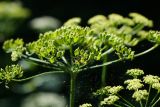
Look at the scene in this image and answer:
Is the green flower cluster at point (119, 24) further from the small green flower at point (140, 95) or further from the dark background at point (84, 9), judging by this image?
the dark background at point (84, 9)

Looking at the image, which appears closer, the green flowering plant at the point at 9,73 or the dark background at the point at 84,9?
the green flowering plant at the point at 9,73

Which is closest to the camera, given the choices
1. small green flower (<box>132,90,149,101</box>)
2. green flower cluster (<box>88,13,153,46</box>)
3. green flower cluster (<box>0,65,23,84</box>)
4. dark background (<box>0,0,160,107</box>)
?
small green flower (<box>132,90,149,101</box>)

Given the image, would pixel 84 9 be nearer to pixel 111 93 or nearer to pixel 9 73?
pixel 9 73

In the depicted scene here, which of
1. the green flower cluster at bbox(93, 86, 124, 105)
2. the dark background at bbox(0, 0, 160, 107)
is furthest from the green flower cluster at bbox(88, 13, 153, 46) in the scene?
the dark background at bbox(0, 0, 160, 107)

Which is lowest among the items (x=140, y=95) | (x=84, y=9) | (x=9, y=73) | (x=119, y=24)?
(x=140, y=95)

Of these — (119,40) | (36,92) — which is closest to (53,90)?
(36,92)

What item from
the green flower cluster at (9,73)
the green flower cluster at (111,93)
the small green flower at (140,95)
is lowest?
the small green flower at (140,95)

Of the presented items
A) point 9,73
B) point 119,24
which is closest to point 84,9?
point 119,24

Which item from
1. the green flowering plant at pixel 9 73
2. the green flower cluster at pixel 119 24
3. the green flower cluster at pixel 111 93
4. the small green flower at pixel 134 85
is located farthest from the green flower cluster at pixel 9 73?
the green flower cluster at pixel 119 24

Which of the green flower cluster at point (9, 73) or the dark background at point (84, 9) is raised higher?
the dark background at point (84, 9)

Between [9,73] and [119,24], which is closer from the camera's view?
[9,73]

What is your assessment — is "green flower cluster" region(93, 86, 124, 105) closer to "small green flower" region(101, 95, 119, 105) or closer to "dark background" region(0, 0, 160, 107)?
"small green flower" region(101, 95, 119, 105)
